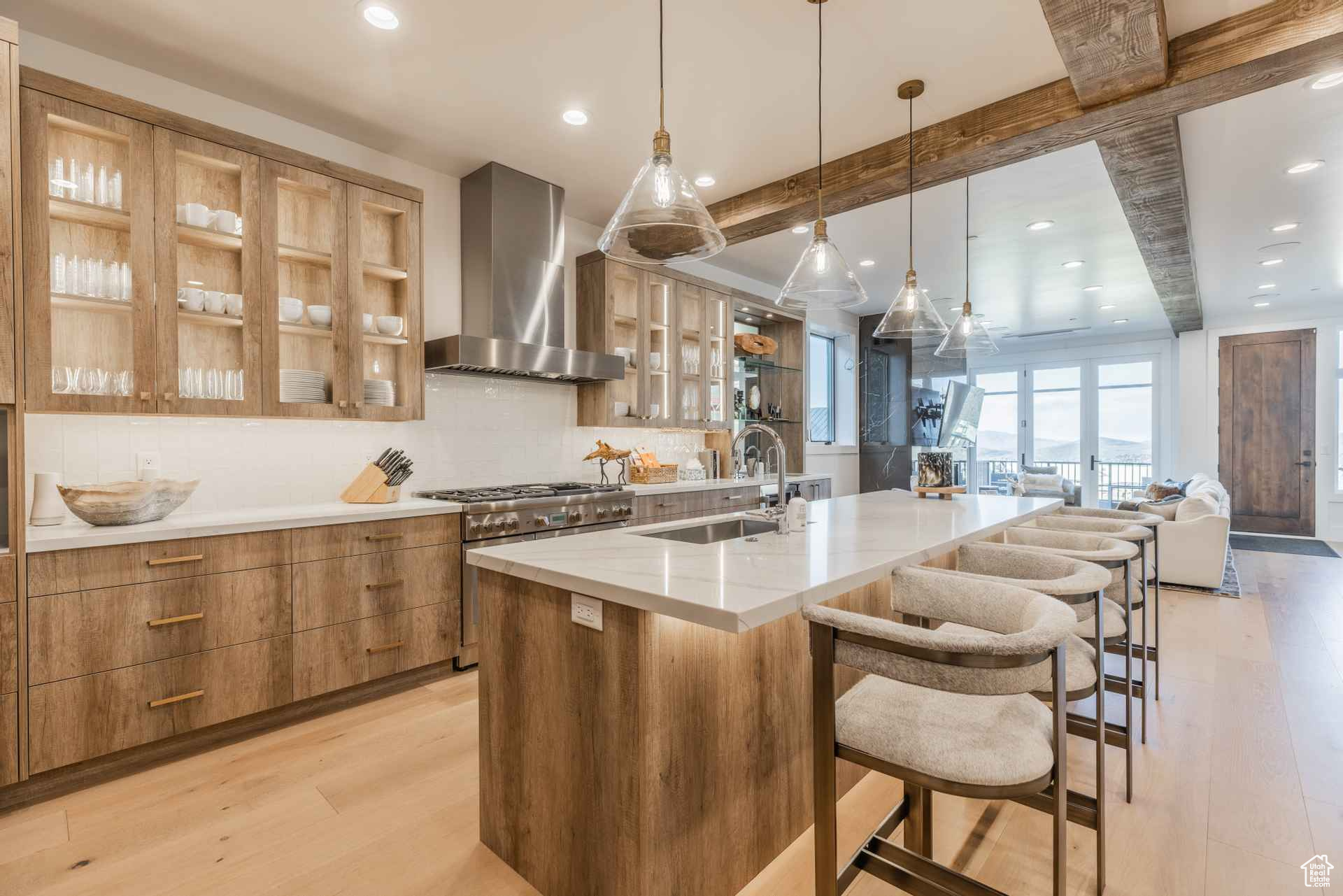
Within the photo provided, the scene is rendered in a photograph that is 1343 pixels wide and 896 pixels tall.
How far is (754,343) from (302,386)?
3.71 m

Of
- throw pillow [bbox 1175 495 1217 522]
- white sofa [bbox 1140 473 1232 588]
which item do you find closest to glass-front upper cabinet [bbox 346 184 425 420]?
white sofa [bbox 1140 473 1232 588]

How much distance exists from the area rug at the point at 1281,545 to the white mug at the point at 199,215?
30.7ft

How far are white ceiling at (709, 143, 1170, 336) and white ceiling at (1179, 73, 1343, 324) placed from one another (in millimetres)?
429

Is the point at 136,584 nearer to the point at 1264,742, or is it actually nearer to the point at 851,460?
the point at 1264,742

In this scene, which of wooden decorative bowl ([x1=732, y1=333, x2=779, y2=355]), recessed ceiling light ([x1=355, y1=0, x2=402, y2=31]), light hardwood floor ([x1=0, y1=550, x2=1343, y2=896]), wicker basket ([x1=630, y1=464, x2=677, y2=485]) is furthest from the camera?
wooden decorative bowl ([x1=732, y1=333, x2=779, y2=355])

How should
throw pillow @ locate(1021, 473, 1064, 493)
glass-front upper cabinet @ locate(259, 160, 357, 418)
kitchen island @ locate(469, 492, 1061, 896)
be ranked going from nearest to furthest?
kitchen island @ locate(469, 492, 1061, 896) < glass-front upper cabinet @ locate(259, 160, 357, 418) < throw pillow @ locate(1021, 473, 1064, 493)

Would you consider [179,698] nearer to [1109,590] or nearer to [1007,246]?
[1109,590]

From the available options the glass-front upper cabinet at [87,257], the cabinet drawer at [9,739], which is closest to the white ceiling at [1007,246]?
the glass-front upper cabinet at [87,257]

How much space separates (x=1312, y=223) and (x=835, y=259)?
4370mm

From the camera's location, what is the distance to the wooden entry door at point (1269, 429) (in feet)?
24.6

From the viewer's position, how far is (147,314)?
2463 mm

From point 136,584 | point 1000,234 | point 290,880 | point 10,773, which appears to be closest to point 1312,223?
point 1000,234

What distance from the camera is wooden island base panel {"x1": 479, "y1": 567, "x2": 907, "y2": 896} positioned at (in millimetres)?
1400

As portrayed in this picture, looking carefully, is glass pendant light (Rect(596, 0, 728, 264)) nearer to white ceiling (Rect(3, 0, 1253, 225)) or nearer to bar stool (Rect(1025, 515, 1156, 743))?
white ceiling (Rect(3, 0, 1253, 225))
